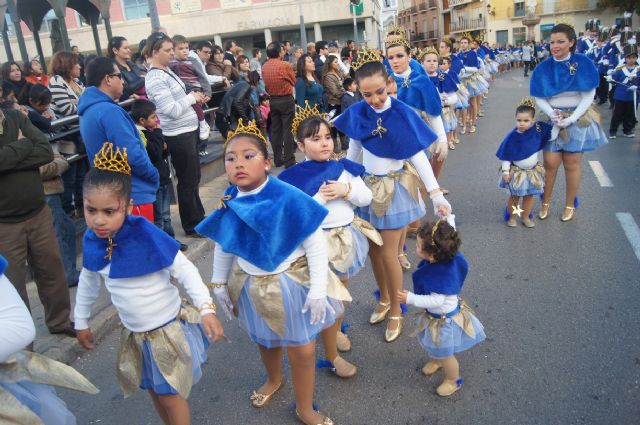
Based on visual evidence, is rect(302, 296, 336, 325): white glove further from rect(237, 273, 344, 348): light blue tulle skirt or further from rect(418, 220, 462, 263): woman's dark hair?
rect(418, 220, 462, 263): woman's dark hair

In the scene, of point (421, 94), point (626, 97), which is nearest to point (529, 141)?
point (421, 94)

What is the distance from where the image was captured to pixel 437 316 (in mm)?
3166

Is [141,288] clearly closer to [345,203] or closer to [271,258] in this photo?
[271,258]

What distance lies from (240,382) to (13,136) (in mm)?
2260

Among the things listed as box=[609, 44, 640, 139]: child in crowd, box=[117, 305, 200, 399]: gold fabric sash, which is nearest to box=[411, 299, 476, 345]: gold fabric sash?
box=[117, 305, 200, 399]: gold fabric sash

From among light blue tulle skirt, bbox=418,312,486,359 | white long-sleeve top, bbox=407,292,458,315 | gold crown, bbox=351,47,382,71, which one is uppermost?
gold crown, bbox=351,47,382,71

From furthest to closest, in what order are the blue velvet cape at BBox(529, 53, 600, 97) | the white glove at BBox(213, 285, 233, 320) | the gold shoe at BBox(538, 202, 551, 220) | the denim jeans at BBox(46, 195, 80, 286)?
the gold shoe at BBox(538, 202, 551, 220) < the blue velvet cape at BBox(529, 53, 600, 97) < the denim jeans at BBox(46, 195, 80, 286) < the white glove at BBox(213, 285, 233, 320)

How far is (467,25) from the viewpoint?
203 ft

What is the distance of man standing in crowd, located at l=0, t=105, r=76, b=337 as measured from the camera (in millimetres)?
Answer: 3320

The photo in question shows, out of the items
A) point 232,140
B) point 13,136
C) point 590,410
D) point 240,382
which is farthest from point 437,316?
point 13,136

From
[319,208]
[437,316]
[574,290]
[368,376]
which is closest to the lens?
[319,208]

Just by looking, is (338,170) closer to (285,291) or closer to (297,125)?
(297,125)

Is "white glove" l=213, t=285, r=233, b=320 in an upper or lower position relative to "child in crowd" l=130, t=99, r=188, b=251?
lower

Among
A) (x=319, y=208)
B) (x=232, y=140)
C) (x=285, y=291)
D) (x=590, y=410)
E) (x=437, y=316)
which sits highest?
(x=232, y=140)
